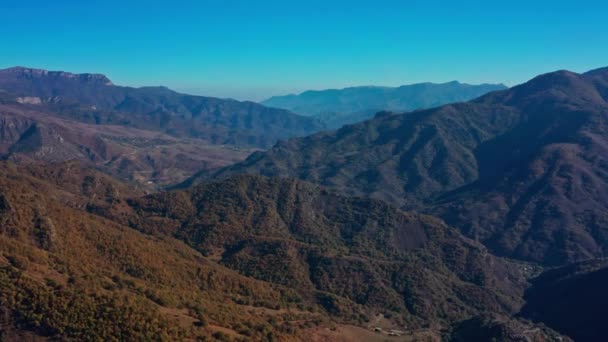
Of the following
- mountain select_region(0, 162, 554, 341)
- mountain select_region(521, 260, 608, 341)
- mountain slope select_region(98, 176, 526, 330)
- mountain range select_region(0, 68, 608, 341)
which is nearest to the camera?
mountain select_region(0, 162, 554, 341)

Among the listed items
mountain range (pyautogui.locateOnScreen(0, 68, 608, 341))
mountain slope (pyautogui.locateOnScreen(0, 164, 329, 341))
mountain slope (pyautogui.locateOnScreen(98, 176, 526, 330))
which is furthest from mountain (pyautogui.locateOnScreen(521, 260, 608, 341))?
mountain slope (pyautogui.locateOnScreen(0, 164, 329, 341))

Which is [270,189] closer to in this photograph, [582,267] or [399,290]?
[399,290]

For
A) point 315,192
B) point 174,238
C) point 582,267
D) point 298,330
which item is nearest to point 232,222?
point 174,238

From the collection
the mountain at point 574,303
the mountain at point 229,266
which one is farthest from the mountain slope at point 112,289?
the mountain at point 574,303

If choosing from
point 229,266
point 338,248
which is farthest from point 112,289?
point 338,248

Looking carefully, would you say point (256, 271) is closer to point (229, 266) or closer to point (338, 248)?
point (229, 266)

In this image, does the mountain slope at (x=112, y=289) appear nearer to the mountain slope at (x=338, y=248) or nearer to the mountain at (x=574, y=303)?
the mountain slope at (x=338, y=248)

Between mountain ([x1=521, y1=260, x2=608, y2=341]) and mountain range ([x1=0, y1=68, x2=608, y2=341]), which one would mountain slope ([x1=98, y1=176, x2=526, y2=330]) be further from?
mountain ([x1=521, y1=260, x2=608, y2=341])

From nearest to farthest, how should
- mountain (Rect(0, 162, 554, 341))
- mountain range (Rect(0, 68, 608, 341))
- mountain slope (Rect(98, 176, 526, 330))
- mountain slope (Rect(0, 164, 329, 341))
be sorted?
mountain slope (Rect(0, 164, 329, 341)) < mountain (Rect(0, 162, 554, 341)) < mountain range (Rect(0, 68, 608, 341)) < mountain slope (Rect(98, 176, 526, 330))

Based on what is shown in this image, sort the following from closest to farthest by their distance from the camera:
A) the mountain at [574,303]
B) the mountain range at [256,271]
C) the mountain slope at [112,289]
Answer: the mountain slope at [112,289] → the mountain range at [256,271] → the mountain at [574,303]
